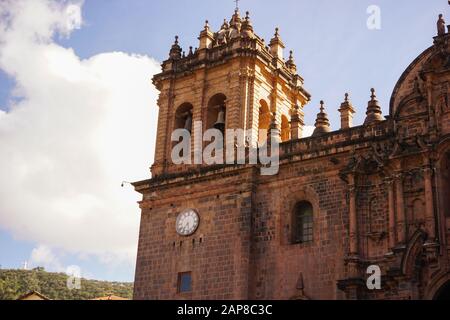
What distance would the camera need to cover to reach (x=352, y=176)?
20.8 metres

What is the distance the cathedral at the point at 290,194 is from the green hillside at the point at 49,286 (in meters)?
28.2

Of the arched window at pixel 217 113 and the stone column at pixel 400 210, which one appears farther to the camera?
the arched window at pixel 217 113

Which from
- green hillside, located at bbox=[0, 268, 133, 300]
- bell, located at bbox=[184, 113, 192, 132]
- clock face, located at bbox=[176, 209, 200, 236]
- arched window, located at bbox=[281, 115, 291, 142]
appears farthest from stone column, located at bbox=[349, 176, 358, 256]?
green hillside, located at bbox=[0, 268, 133, 300]

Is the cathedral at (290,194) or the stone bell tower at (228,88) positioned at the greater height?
the stone bell tower at (228,88)

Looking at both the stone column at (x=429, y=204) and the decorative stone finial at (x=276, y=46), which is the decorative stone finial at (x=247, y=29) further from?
the stone column at (x=429, y=204)

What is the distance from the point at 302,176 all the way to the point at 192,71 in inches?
264

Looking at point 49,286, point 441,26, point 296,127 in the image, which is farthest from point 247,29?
point 49,286

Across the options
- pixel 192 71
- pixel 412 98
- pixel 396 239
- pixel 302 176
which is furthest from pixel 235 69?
pixel 396 239

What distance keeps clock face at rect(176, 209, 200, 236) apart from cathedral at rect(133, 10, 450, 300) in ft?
0.15

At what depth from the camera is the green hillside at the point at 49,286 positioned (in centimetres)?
5288

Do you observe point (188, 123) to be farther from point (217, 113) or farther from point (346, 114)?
point (346, 114)

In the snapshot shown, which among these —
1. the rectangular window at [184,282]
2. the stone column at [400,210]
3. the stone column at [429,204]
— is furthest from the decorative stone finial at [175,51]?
the stone column at [429,204]

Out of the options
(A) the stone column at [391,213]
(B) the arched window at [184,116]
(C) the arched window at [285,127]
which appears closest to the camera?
(A) the stone column at [391,213]
